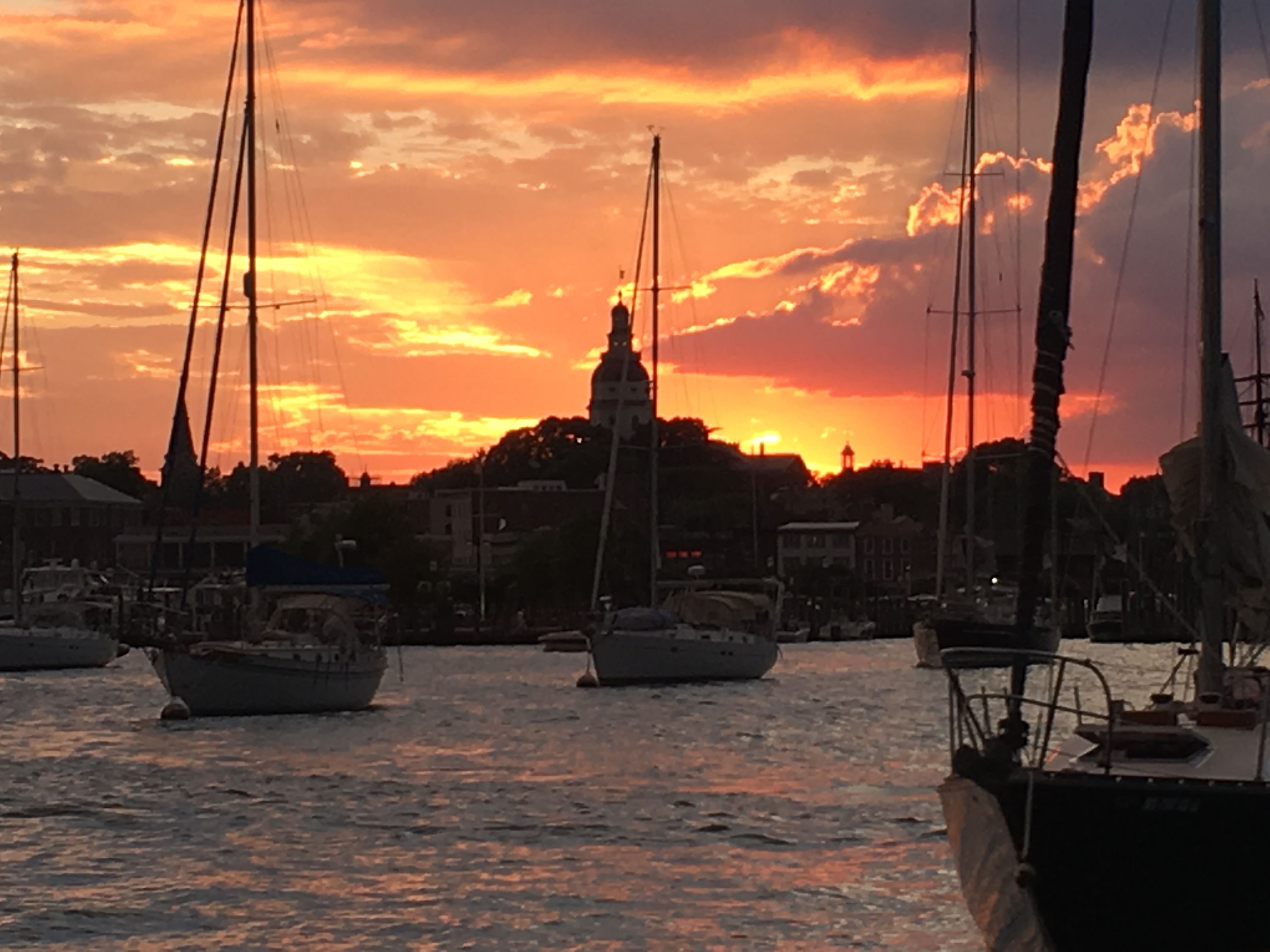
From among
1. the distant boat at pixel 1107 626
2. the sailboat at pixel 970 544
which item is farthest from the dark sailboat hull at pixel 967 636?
the distant boat at pixel 1107 626

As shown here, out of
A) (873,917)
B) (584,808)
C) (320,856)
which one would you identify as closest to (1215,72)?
(873,917)

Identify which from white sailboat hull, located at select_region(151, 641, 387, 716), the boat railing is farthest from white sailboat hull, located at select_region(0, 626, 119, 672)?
the boat railing

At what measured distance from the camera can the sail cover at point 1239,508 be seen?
72.6 ft

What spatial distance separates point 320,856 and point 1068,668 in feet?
210

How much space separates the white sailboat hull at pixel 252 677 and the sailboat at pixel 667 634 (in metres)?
14.9

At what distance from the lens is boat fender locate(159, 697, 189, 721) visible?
182 feet

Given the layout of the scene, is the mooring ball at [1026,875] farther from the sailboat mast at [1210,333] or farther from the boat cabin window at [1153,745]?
the sailboat mast at [1210,333]

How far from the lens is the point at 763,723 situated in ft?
188

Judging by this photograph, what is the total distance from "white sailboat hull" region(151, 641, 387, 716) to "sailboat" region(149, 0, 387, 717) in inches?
0.9

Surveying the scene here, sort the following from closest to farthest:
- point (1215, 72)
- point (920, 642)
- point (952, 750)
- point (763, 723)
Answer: point (952, 750)
point (1215, 72)
point (763, 723)
point (920, 642)

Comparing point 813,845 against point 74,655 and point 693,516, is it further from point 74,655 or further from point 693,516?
point 693,516

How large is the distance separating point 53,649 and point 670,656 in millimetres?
34322

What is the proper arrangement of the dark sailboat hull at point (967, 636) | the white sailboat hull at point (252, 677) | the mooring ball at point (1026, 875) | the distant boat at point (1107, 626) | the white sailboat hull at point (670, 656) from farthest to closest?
the distant boat at point (1107, 626) → the dark sailboat hull at point (967, 636) → the white sailboat hull at point (670, 656) → the white sailboat hull at point (252, 677) → the mooring ball at point (1026, 875)

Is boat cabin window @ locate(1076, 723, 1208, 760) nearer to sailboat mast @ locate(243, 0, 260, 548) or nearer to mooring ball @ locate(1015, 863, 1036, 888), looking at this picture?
mooring ball @ locate(1015, 863, 1036, 888)
